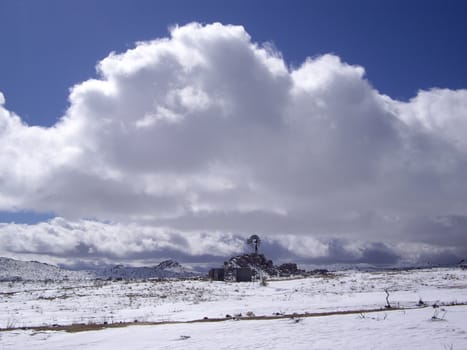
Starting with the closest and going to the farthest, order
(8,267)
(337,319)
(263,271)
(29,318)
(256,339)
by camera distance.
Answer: (256,339) → (337,319) → (29,318) → (263,271) → (8,267)

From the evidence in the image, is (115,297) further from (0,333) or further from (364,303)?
(364,303)

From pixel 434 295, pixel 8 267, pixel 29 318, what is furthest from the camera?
pixel 8 267

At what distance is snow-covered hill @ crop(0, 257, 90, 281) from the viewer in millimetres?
117625

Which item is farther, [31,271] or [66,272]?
[66,272]

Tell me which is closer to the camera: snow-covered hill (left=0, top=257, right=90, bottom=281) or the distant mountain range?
snow-covered hill (left=0, top=257, right=90, bottom=281)

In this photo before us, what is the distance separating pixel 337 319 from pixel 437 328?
4.32 meters

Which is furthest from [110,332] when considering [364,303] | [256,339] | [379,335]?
[364,303]

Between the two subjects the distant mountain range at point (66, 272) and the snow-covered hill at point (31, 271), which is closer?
the snow-covered hill at point (31, 271)

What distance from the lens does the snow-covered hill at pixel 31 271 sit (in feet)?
386

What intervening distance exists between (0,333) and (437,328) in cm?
1856

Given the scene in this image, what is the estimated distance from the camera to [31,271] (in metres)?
133

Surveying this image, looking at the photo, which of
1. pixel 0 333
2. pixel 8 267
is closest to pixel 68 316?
pixel 0 333

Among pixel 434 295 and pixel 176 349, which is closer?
pixel 176 349

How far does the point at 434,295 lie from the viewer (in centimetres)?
2970
